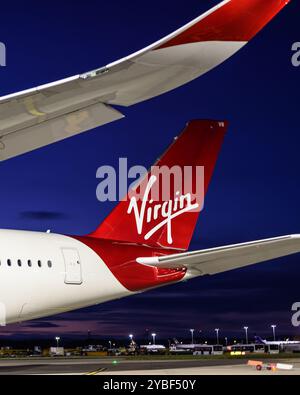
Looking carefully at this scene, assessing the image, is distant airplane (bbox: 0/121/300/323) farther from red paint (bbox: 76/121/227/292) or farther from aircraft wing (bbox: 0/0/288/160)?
aircraft wing (bbox: 0/0/288/160)

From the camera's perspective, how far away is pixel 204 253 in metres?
18.3

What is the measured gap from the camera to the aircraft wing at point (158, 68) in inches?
330

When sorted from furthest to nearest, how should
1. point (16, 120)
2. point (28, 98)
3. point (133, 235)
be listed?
point (133, 235) → point (16, 120) → point (28, 98)

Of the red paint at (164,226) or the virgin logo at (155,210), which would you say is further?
the virgin logo at (155,210)

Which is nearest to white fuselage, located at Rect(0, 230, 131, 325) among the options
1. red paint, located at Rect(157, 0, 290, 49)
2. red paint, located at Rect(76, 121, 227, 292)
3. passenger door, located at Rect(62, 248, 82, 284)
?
passenger door, located at Rect(62, 248, 82, 284)

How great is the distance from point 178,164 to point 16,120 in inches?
521

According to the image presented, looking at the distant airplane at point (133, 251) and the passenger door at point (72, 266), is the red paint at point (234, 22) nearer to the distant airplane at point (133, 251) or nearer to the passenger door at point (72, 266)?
the distant airplane at point (133, 251)

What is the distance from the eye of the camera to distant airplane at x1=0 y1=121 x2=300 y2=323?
19.2m

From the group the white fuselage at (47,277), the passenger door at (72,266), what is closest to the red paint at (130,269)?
the white fuselage at (47,277)

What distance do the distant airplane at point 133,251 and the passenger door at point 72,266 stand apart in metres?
0.03

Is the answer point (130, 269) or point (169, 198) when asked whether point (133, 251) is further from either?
point (169, 198)

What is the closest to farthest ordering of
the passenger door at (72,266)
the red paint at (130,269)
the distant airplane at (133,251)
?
the distant airplane at (133,251), the passenger door at (72,266), the red paint at (130,269)
